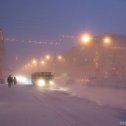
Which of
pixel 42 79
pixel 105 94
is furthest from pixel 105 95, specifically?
pixel 42 79

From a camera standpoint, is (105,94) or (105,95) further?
(105,94)

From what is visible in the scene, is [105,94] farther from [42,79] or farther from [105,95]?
[42,79]

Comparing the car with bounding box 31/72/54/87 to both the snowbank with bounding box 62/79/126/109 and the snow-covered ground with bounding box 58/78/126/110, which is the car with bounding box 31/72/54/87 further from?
the snowbank with bounding box 62/79/126/109

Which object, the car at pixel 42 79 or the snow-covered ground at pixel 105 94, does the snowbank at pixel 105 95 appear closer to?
the snow-covered ground at pixel 105 94

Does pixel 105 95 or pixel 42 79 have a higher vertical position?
pixel 42 79

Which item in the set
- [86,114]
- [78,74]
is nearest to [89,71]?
[78,74]

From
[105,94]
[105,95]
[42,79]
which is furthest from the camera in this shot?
[42,79]

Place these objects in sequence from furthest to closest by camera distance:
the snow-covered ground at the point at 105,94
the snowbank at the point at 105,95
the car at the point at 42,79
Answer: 1. the car at the point at 42,79
2. the snow-covered ground at the point at 105,94
3. the snowbank at the point at 105,95

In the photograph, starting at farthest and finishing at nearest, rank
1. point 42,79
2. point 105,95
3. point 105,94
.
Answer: point 42,79
point 105,94
point 105,95

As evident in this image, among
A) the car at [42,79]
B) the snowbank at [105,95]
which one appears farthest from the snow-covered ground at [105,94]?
the car at [42,79]

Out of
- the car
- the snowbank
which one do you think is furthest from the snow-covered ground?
the car

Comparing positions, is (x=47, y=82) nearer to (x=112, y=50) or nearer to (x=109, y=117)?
(x=109, y=117)

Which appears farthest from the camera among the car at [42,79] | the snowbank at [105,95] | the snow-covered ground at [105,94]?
the car at [42,79]

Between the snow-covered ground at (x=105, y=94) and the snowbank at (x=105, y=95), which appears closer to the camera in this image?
the snowbank at (x=105, y=95)
